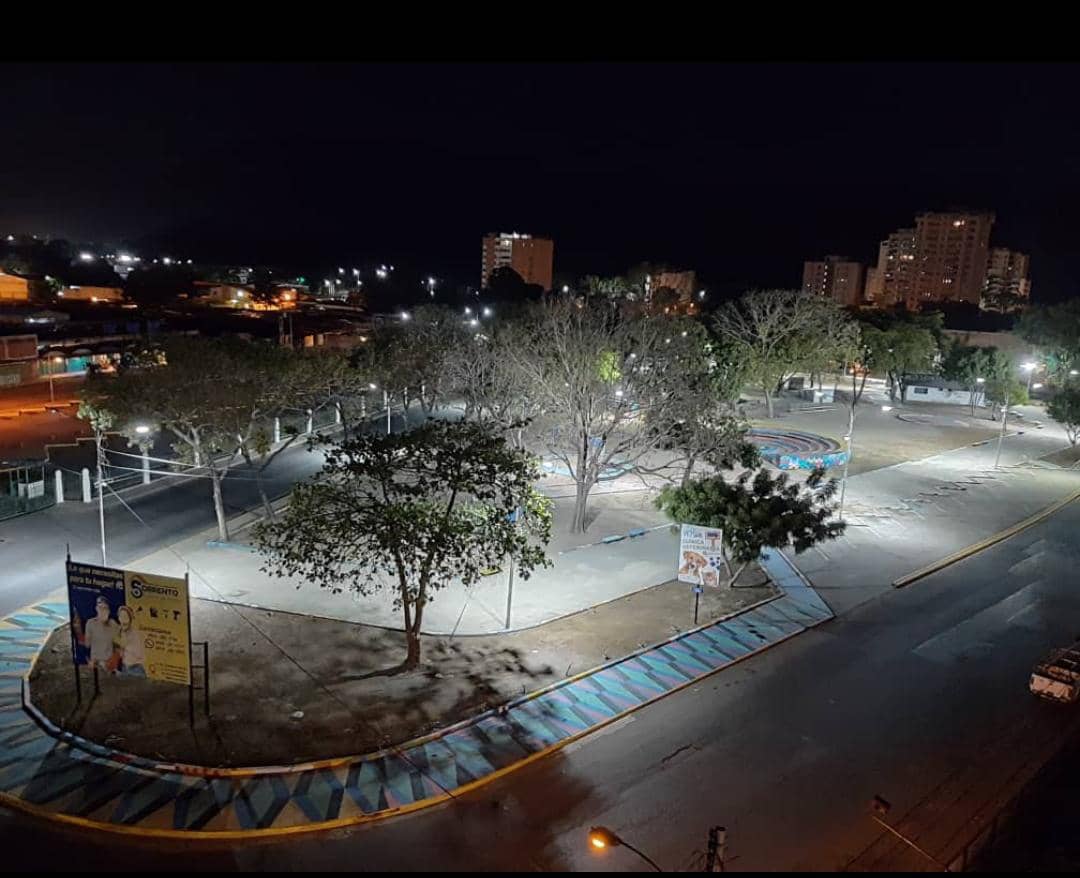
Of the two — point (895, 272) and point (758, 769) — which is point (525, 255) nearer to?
point (895, 272)

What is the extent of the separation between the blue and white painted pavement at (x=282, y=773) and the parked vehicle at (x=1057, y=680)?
297 inches

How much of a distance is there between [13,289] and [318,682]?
84.6 metres

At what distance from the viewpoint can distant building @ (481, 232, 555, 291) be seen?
180 metres

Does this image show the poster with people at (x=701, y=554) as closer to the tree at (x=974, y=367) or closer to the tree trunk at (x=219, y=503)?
the tree trunk at (x=219, y=503)

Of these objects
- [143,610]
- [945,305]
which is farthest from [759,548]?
[945,305]

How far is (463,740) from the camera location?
50.2ft

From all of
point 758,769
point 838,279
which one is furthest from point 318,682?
point 838,279

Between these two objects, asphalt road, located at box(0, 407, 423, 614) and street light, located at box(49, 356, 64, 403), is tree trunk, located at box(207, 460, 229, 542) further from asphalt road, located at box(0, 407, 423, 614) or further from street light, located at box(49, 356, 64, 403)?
street light, located at box(49, 356, 64, 403)

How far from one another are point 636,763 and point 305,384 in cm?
1838

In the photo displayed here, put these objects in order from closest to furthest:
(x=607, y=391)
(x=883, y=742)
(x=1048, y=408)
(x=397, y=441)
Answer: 1. (x=883, y=742)
2. (x=397, y=441)
3. (x=607, y=391)
4. (x=1048, y=408)

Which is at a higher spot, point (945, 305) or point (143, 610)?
point (945, 305)

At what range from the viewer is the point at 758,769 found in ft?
48.5

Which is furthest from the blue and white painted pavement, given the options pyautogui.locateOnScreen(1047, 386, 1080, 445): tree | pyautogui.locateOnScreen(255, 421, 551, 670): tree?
pyautogui.locateOnScreen(1047, 386, 1080, 445): tree

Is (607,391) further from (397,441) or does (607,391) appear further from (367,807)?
(367,807)
